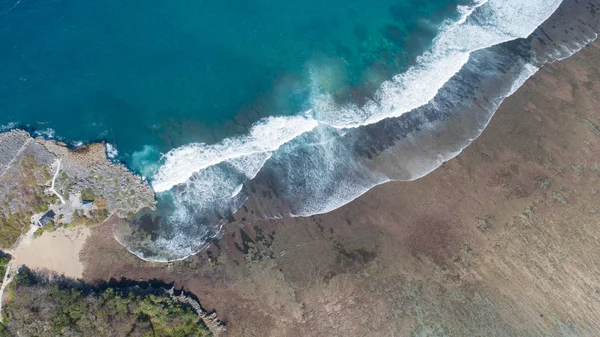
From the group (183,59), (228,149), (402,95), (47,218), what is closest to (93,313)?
(47,218)

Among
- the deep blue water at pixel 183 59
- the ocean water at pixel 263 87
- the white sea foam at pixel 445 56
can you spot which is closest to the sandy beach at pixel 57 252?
the ocean water at pixel 263 87

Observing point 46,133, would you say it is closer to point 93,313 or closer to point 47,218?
→ point 47,218

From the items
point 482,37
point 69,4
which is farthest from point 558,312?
point 69,4

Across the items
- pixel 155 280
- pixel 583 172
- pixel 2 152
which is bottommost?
pixel 155 280

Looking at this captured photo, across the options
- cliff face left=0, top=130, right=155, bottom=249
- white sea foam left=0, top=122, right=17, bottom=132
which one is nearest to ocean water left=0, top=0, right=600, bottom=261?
white sea foam left=0, top=122, right=17, bottom=132

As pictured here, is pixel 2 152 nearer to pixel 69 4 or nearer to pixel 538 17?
pixel 69 4

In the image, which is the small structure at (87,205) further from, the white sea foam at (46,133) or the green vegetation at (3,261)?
the white sea foam at (46,133)
